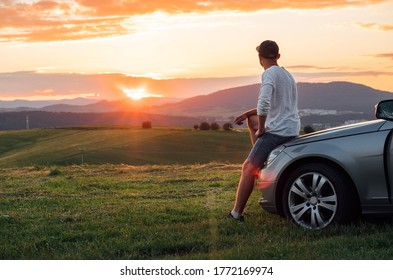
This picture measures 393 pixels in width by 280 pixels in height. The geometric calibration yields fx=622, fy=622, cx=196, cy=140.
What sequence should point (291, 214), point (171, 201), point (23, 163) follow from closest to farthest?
point (291, 214)
point (171, 201)
point (23, 163)

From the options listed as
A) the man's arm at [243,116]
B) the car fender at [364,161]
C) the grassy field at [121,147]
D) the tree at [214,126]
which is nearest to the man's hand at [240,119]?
the man's arm at [243,116]

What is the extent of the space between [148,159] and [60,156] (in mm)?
8716

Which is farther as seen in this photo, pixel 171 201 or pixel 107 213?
pixel 171 201

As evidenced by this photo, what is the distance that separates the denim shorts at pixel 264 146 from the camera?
291 inches

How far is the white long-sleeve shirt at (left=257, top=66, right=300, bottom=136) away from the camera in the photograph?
7266mm

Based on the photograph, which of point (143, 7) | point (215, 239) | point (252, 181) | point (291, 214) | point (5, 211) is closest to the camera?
point (215, 239)

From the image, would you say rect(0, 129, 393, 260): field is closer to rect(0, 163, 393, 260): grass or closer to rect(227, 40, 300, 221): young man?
rect(0, 163, 393, 260): grass

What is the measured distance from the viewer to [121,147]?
215 ft

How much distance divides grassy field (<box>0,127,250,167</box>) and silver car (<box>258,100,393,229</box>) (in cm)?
4675

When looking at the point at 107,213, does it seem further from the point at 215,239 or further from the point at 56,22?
the point at 56,22

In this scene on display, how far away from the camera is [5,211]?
30.2 feet

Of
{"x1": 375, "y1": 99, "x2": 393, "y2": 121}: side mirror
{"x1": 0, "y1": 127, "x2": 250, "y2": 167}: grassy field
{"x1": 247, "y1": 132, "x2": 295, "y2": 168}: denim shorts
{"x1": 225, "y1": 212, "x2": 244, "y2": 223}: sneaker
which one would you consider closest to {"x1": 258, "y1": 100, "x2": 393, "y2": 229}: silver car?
{"x1": 375, "y1": 99, "x2": 393, "y2": 121}: side mirror

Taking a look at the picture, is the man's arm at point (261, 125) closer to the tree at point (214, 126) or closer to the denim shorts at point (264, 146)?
the denim shorts at point (264, 146)
